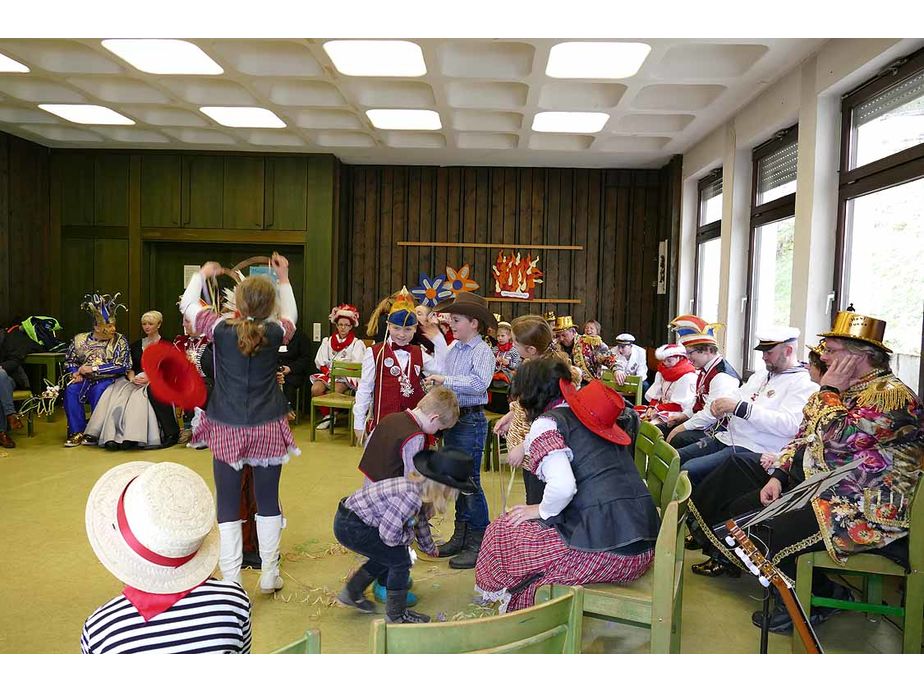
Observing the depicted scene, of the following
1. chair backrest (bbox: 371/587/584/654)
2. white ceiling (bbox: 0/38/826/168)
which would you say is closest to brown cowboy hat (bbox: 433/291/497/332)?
white ceiling (bbox: 0/38/826/168)

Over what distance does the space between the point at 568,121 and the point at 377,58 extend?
7.15ft

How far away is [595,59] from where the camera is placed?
4.95m

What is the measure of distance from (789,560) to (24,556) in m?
3.63

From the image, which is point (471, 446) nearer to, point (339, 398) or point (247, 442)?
point (247, 442)

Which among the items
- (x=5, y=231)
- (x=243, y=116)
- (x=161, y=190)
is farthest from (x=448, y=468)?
(x=5, y=231)

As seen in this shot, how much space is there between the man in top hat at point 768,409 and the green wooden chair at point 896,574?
0.89 m

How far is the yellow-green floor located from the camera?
2807mm

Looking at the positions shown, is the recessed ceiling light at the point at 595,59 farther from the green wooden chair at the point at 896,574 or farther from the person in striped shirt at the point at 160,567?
the person in striped shirt at the point at 160,567

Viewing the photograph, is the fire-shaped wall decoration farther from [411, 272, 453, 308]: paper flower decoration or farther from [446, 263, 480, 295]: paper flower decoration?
[411, 272, 453, 308]: paper flower decoration

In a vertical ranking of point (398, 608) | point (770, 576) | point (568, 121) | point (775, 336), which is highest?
point (568, 121)

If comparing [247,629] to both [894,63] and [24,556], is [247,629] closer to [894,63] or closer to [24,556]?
[24,556]

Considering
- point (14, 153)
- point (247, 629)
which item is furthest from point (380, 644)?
point (14, 153)

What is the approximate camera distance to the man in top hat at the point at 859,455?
8.55ft
